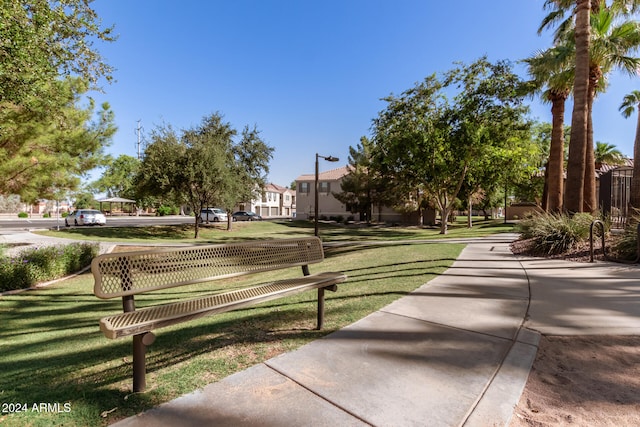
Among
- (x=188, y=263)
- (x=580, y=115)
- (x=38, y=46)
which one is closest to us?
(x=188, y=263)

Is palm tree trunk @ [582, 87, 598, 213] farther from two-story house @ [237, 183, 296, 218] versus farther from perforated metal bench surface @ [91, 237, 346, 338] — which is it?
two-story house @ [237, 183, 296, 218]

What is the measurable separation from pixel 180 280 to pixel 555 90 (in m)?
19.0

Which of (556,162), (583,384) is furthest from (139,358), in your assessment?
(556,162)

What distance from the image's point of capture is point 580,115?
34.9ft

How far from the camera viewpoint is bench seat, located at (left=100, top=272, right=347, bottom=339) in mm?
2307

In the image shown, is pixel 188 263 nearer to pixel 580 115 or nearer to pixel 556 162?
pixel 580 115

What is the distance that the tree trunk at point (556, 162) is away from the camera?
13641 millimetres

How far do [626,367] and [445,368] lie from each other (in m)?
1.61

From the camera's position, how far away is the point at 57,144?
1120cm

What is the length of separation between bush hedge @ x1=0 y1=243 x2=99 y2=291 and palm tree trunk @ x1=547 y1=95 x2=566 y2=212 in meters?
17.7

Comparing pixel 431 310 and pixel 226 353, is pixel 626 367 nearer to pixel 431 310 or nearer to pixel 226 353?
pixel 431 310

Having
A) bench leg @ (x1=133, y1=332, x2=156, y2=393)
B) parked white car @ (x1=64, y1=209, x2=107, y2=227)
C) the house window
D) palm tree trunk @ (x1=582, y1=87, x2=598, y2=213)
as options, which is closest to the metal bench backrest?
bench leg @ (x1=133, y1=332, x2=156, y2=393)

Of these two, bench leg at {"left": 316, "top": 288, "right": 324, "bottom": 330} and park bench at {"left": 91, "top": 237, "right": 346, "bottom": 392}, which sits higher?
park bench at {"left": 91, "top": 237, "right": 346, "bottom": 392}

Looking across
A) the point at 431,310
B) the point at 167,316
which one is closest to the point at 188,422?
the point at 167,316
